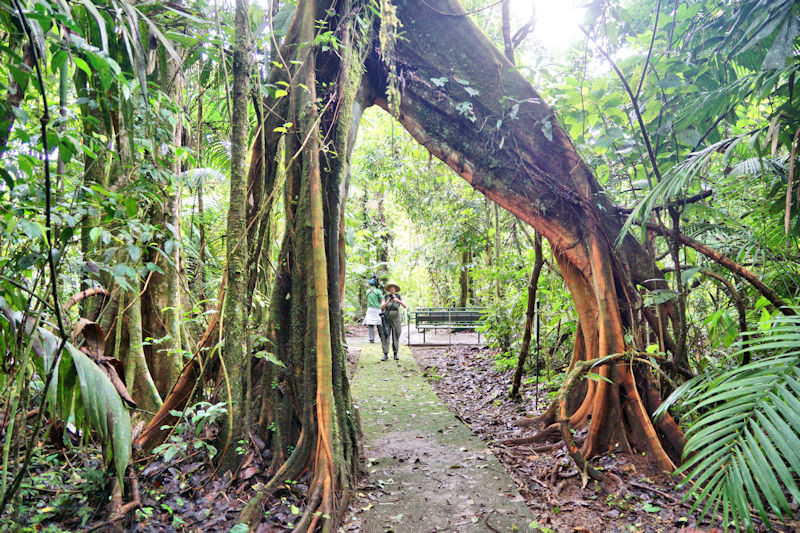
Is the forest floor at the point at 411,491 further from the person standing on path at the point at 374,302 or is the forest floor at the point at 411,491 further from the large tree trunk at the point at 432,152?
the person standing on path at the point at 374,302

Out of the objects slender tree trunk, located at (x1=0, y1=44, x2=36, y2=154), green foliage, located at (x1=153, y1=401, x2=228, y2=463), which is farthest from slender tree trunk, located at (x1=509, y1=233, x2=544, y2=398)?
slender tree trunk, located at (x1=0, y1=44, x2=36, y2=154)

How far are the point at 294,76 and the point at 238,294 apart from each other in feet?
5.69

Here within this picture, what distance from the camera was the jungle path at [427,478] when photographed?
2.68 metres

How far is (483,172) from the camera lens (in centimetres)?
394

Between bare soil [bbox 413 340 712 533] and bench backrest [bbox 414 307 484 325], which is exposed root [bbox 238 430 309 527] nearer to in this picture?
bare soil [bbox 413 340 712 533]

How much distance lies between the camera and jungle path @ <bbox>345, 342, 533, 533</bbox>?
8.78 ft

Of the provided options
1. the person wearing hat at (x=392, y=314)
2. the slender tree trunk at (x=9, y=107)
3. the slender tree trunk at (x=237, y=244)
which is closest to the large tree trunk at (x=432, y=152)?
the slender tree trunk at (x=237, y=244)

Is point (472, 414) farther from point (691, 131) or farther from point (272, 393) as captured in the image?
point (691, 131)

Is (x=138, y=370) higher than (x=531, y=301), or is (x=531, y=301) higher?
(x=531, y=301)

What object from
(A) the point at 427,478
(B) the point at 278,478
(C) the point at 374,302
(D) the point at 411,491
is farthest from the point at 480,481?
(C) the point at 374,302

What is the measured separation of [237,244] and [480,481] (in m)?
2.33

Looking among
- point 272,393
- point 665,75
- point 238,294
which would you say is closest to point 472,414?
point 272,393

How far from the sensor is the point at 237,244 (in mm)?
2742

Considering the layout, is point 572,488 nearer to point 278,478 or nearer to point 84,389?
point 278,478
